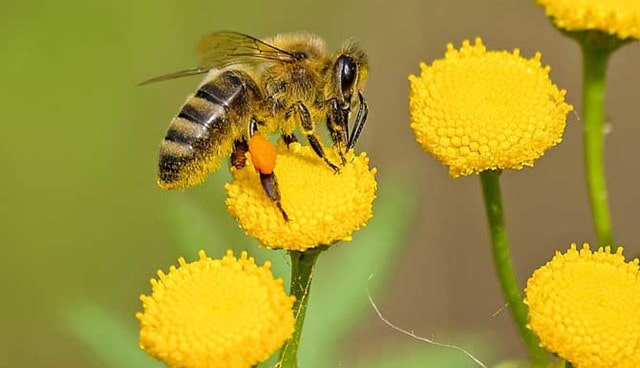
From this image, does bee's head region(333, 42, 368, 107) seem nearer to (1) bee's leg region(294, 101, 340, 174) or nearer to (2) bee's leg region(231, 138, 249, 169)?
(1) bee's leg region(294, 101, 340, 174)

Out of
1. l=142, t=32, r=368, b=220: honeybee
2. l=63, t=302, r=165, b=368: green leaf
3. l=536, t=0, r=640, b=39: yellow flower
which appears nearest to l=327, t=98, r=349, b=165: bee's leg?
l=142, t=32, r=368, b=220: honeybee

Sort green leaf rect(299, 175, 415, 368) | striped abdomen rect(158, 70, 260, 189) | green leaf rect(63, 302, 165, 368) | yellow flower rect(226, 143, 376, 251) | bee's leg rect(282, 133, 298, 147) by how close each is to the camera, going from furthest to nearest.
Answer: green leaf rect(299, 175, 415, 368), green leaf rect(63, 302, 165, 368), bee's leg rect(282, 133, 298, 147), striped abdomen rect(158, 70, 260, 189), yellow flower rect(226, 143, 376, 251)

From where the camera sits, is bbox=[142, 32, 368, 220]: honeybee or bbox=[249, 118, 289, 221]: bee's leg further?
bbox=[142, 32, 368, 220]: honeybee

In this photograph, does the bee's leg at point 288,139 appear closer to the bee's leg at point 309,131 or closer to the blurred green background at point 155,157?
the bee's leg at point 309,131

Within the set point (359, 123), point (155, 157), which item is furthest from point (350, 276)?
point (155, 157)

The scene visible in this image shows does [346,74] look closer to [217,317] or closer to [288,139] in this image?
[288,139]

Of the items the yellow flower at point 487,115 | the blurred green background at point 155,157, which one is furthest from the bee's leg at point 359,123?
the blurred green background at point 155,157
